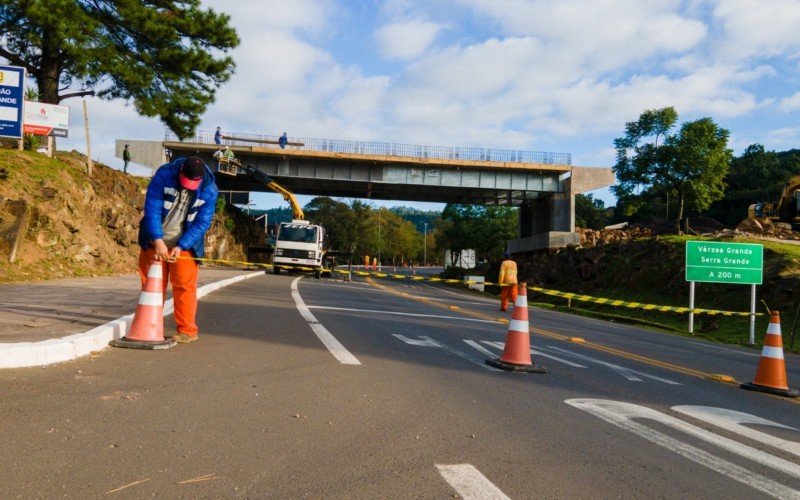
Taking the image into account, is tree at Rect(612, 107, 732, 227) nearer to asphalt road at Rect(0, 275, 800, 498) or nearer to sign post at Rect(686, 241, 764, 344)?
sign post at Rect(686, 241, 764, 344)


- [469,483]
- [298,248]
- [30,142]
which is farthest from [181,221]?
[298,248]

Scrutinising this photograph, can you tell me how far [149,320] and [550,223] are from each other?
44411 millimetres

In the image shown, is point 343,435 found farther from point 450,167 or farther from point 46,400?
point 450,167

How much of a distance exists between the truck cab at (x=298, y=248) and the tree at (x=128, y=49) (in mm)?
9159

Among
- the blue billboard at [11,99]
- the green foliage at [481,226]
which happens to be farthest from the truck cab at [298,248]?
the green foliage at [481,226]

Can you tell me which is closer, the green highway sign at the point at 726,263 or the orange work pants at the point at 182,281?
the orange work pants at the point at 182,281

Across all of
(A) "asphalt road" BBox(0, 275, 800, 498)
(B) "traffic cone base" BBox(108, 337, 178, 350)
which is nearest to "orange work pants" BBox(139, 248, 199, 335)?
(A) "asphalt road" BBox(0, 275, 800, 498)

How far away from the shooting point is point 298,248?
34406 millimetres

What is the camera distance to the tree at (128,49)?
2142 centimetres

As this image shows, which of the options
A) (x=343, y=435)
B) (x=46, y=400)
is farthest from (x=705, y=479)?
(x=46, y=400)

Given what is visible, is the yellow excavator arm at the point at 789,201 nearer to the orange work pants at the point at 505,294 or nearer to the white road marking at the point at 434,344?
the orange work pants at the point at 505,294

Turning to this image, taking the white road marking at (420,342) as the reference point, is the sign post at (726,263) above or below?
above

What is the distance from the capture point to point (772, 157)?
10025cm

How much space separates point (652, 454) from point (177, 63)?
82.0 ft
